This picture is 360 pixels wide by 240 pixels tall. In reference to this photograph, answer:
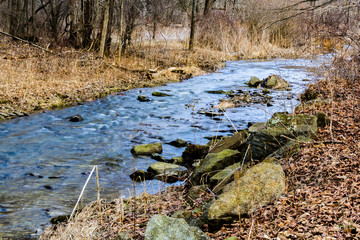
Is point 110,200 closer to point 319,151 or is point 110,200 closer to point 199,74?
point 319,151

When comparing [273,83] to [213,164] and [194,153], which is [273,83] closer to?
[194,153]

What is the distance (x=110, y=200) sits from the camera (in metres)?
5.12

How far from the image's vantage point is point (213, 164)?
524 cm

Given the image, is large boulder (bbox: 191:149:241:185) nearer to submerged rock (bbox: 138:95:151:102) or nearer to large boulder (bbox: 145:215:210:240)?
large boulder (bbox: 145:215:210:240)

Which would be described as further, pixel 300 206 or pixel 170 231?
pixel 300 206

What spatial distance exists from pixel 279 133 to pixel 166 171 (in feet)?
6.60

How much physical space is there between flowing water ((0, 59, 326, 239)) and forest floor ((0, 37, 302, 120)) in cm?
65

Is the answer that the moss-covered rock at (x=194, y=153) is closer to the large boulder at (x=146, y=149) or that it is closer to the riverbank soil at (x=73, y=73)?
the large boulder at (x=146, y=149)

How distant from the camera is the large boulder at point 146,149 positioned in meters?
6.99

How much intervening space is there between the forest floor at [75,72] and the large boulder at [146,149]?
4.24 meters

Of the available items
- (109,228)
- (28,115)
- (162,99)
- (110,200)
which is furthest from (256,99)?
(109,228)

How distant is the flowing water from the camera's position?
4941 mm

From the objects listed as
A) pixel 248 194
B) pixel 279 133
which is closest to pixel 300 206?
pixel 248 194

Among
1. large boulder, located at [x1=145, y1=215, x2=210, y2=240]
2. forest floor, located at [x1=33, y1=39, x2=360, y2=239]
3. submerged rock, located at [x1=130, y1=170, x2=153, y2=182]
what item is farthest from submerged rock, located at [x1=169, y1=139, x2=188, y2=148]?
large boulder, located at [x1=145, y1=215, x2=210, y2=240]
